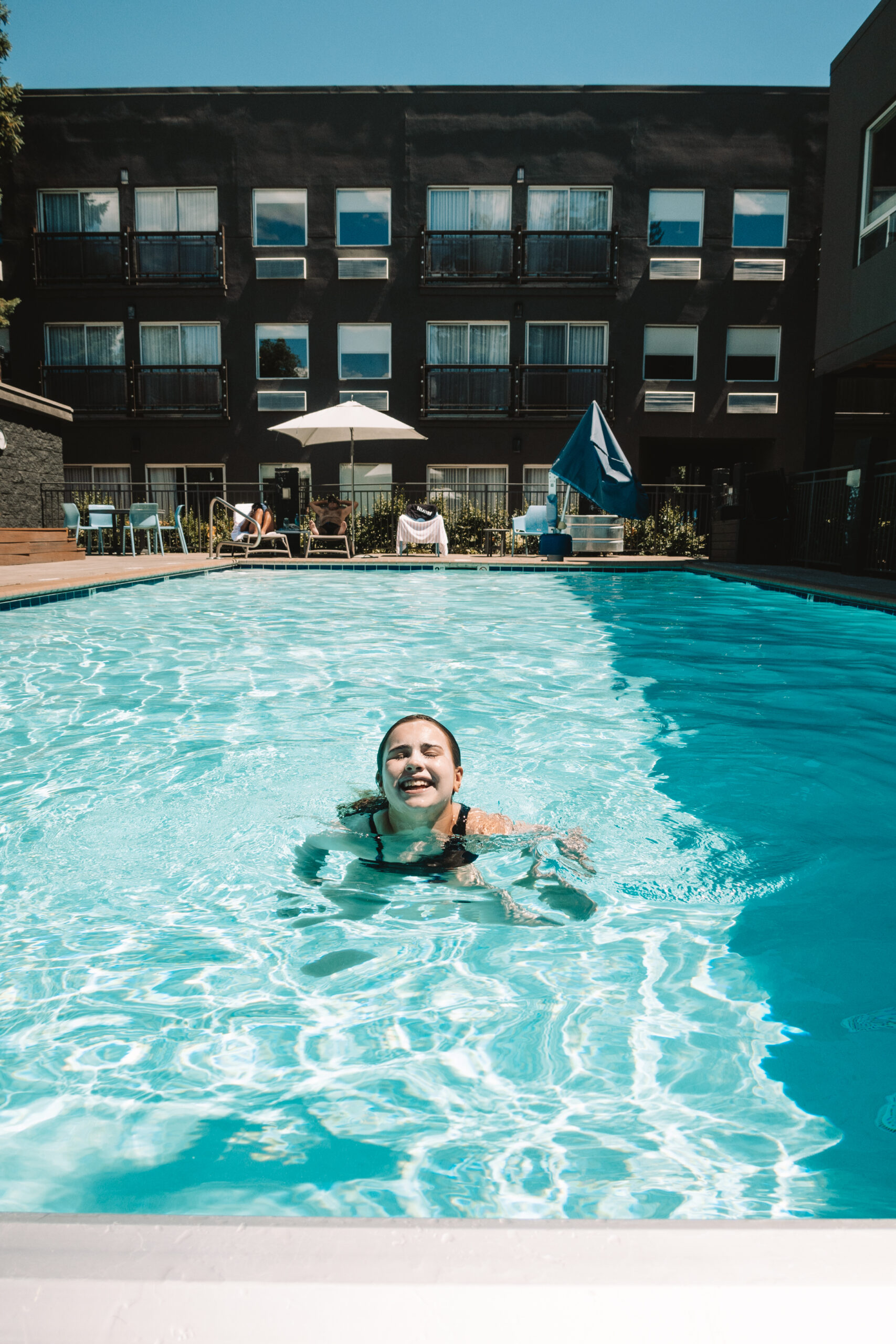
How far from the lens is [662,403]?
2309 centimetres

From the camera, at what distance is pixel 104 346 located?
23609 mm

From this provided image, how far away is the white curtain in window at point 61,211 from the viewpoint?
76.8 ft

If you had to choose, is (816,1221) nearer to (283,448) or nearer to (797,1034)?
(797,1034)

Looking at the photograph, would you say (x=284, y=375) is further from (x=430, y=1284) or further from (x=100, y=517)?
(x=430, y=1284)

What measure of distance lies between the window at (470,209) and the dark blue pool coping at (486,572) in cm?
1067

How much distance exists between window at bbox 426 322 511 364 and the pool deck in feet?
19.4

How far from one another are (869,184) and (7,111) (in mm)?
19734

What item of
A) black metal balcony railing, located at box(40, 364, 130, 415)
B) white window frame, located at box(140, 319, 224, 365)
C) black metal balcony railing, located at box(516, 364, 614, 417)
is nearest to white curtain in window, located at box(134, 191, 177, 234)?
white window frame, located at box(140, 319, 224, 365)

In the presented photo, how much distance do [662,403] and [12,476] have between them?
14.8 metres

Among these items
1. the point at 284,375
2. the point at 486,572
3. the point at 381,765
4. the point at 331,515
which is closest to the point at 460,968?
the point at 381,765

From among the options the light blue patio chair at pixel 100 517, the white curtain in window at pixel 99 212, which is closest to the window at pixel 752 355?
the light blue patio chair at pixel 100 517

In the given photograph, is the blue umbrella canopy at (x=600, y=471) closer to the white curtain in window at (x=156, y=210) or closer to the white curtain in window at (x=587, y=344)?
the white curtain in window at (x=587, y=344)

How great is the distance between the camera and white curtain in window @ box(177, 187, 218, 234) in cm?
2328

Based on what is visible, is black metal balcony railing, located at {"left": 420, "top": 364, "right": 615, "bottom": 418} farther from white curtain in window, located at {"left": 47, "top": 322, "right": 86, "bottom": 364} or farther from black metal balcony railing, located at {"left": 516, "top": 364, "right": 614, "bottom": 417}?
white curtain in window, located at {"left": 47, "top": 322, "right": 86, "bottom": 364}
